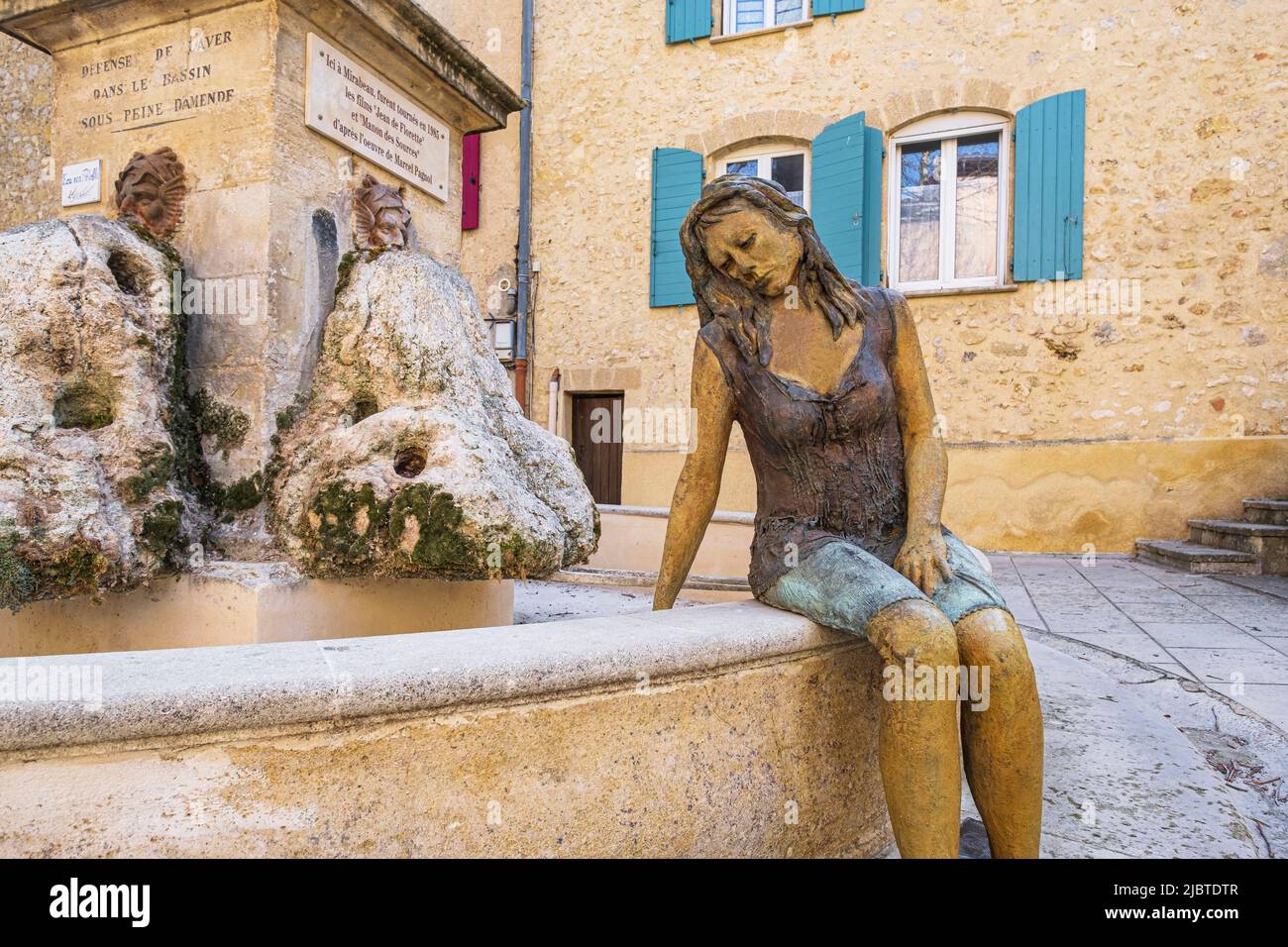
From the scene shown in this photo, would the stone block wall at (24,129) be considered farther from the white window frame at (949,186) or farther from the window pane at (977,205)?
the window pane at (977,205)

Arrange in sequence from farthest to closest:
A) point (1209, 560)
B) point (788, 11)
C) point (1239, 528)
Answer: point (788, 11), point (1239, 528), point (1209, 560)

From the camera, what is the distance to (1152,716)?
2.41 m

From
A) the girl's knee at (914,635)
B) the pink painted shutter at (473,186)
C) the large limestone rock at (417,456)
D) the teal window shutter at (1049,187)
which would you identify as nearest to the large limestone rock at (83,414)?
the large limestone rock at (417,456)

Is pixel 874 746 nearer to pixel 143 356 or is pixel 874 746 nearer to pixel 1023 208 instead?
pixel 143 356

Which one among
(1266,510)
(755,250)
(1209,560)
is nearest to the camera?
(755,250)

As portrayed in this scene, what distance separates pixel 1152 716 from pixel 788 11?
26.3 ft

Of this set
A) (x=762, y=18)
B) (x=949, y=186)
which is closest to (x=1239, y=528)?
(x=949, y=186)

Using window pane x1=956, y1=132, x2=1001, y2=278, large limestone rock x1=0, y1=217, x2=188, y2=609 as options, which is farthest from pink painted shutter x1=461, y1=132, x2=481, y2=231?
large limestone rock x1=0, y1=217, x2=188, y2=609

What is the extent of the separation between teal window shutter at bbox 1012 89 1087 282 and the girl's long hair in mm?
6469

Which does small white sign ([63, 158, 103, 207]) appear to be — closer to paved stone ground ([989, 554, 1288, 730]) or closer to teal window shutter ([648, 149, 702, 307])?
paved stone ground ([989, 554, 1288, 730])

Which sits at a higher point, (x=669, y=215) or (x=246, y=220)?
(x=669, y=215)

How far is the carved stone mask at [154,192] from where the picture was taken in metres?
2.34

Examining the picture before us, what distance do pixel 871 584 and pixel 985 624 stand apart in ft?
0.64

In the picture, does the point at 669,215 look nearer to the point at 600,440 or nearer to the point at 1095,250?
the point at 600,440
